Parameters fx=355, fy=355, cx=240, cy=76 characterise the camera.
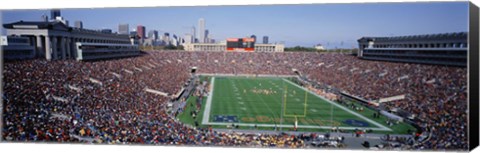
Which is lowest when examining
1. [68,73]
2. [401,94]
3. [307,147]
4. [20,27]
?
[307,147]

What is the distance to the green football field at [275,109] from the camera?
1336cm

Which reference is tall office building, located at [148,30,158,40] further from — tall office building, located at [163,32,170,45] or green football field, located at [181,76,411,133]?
green football field, located at [181,76,411,133]

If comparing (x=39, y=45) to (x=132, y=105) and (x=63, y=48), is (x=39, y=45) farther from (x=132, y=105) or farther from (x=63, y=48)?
(x=132, y=105)

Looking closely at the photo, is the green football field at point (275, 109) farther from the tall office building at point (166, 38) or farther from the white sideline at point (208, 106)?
the tall office building at point (166, 38)

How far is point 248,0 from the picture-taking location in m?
10.4

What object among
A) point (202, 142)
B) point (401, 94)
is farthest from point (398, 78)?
point (202, 142)

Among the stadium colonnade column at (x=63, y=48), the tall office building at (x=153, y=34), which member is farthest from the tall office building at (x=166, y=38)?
the stadium colonnade column at (x=63, y=48)

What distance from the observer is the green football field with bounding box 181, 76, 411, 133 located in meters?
13.4

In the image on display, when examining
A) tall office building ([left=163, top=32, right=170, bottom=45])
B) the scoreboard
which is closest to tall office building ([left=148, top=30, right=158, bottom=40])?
tall office building ([left=163, top=32, right=170, bottom=45])

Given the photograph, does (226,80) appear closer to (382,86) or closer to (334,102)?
(334,102)

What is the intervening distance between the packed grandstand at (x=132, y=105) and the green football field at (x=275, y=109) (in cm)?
117

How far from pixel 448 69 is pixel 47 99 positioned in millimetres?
12397

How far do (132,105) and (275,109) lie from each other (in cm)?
573

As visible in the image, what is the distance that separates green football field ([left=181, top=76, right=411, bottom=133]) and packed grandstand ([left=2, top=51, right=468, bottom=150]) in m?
1.17
